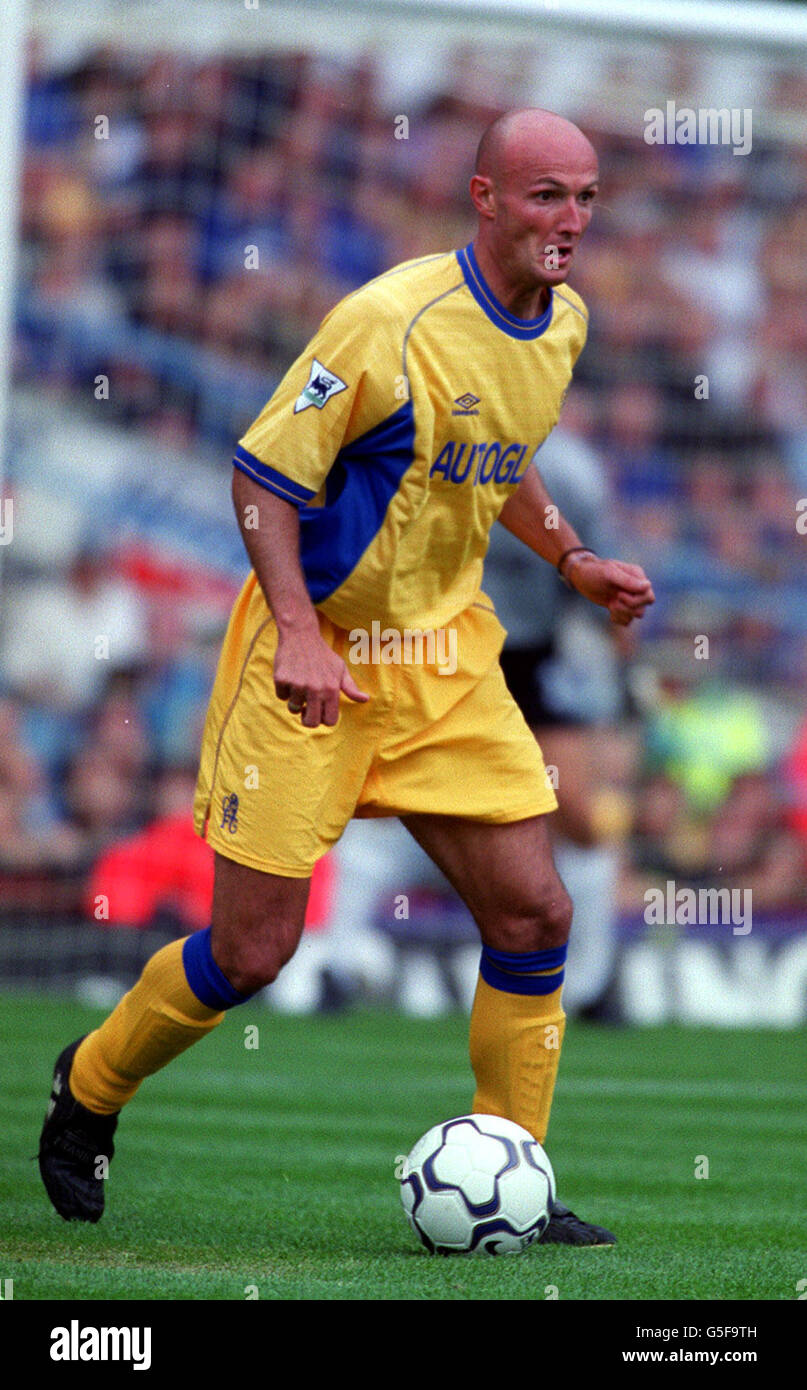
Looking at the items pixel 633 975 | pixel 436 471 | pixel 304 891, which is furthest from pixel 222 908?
pixel 633 975

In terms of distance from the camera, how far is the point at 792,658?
35.2 feet

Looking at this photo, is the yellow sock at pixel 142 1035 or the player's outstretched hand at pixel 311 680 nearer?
the player's outstretched hand at pixel 311 680

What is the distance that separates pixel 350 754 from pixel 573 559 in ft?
2.21

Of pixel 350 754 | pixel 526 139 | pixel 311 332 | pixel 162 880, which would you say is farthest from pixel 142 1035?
pixel 311 332

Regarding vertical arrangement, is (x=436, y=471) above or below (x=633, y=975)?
above

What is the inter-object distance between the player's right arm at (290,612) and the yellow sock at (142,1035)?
27.7 inches

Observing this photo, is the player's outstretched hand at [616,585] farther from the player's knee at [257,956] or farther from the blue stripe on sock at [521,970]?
the player's knee at [257,956]

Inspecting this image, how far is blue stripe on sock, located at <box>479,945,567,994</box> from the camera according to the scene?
3939mm

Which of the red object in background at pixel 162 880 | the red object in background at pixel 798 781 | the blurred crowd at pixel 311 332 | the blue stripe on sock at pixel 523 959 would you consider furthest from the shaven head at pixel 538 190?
the red object in background at pixel 798 781

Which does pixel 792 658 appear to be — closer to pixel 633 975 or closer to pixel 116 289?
pixel 633 975

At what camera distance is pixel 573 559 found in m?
4.16

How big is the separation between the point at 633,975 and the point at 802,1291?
5.53 meters

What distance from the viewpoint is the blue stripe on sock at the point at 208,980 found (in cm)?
383

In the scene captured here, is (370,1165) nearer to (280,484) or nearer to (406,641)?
(406,641)
